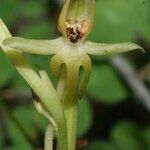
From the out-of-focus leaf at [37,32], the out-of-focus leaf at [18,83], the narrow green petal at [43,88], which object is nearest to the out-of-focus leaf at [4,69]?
the out-of-focus leaf at [18,83]

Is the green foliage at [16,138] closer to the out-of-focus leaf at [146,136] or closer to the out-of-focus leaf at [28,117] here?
the out-of-focus leaf at [28,117]

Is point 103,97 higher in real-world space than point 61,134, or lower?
lower

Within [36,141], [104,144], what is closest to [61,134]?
[36,141]

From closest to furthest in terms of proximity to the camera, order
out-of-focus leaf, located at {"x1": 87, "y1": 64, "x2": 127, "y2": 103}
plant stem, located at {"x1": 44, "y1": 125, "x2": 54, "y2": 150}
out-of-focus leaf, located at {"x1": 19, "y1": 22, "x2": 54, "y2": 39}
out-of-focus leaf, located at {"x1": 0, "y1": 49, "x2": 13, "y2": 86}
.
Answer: plant stem, located at {"x1": 44, "y1": 125, "x2": 54, "y2": 150} < out-of-focus leaf, located at {"x1": 0, "y1": 49, "x2": 13, "y2": 86} < out-of-focus leaf, located at {"x1": 87, "y1": 64, "x2": 127, "y2": 103} < out-of-focus leaf, located at {"x1": 19, "y1": 22, "x2": 54, "y2": 39}

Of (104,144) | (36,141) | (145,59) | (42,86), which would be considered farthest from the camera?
(145,59)

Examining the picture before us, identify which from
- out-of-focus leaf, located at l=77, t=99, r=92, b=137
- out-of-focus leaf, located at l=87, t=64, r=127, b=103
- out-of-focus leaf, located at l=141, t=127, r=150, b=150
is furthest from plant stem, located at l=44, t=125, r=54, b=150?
out-of-focus leaf, located at l=141, t=127, r=150, b=150

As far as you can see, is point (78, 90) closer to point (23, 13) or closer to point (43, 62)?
point (43, 62)

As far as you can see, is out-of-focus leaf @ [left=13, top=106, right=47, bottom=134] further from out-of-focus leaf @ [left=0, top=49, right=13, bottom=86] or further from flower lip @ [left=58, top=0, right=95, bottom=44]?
flower lip @ [left=58, top=0, right=95, bottom=44]
